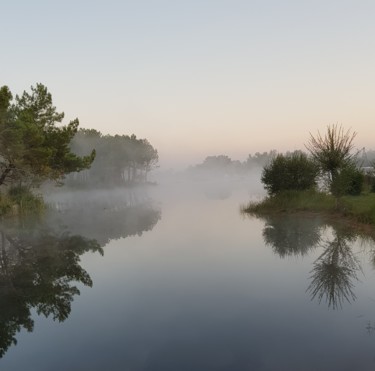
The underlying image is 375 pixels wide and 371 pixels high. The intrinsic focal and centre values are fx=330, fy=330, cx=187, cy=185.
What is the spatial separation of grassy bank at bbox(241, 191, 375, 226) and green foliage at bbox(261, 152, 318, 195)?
121 centimetres

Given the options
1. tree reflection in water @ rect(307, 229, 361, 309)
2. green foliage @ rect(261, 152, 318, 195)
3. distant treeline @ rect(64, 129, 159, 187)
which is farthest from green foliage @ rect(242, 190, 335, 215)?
distant treeline @ rect(64, 129, 159, 187)

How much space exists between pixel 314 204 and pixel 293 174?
14.8 ft

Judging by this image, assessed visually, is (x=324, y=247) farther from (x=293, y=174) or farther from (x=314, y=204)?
(x=293, y=174)

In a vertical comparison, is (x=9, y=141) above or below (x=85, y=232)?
above

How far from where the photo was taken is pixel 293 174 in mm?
32875

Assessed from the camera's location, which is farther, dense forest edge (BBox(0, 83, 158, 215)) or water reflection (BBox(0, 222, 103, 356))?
dense forest edge (BBox(0, 83, 158, 215))

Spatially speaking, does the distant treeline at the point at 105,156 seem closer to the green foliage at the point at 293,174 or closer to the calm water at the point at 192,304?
the green foliage at the point at 293,174

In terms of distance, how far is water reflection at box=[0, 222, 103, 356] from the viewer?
357 inches

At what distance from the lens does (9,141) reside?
31438 millimetres

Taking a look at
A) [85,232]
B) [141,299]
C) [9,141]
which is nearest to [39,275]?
[141,299]

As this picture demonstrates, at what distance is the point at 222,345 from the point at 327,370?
6.87 feet

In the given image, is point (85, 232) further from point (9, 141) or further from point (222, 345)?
point (222, 345)

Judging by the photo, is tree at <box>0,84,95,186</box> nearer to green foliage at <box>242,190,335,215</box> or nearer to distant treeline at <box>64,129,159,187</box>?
green foliage at <box>242,190,335,215</box>

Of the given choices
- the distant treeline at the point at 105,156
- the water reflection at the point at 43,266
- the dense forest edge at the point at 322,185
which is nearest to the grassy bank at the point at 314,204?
the dense forest edge at the point at 322,185
